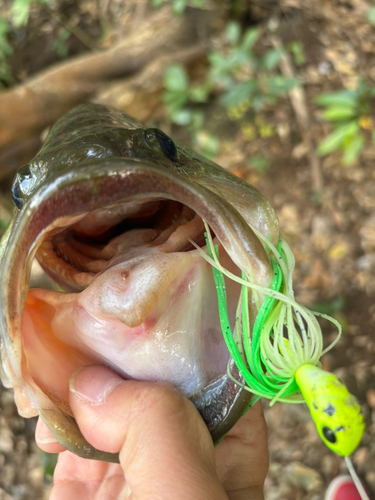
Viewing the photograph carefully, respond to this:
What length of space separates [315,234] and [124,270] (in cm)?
265

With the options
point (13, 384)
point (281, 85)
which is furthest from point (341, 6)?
point (13, 384)

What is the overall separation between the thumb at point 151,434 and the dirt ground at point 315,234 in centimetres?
199

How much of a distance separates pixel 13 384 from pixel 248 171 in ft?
10.9

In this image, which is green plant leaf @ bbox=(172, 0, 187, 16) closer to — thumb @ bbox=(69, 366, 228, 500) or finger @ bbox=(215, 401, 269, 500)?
finger @ bbox=(215, 401, 269, 500)

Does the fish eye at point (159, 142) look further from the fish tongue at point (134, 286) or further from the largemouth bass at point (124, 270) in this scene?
the fish tongue at point (134, 286)

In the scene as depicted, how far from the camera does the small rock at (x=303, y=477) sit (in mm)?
2656

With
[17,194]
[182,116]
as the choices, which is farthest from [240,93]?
[17,194]

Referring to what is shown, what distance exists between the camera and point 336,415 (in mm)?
828

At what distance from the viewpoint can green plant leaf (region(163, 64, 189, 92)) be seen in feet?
13.1

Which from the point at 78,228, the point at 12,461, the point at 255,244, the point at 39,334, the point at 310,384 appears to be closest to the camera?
the point at 310,384

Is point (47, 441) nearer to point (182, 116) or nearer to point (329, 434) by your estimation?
point (329, 434)

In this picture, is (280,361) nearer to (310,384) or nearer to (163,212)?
(310,384)

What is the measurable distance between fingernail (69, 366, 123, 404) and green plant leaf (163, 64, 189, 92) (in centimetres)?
343

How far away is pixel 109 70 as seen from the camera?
4262 mm
